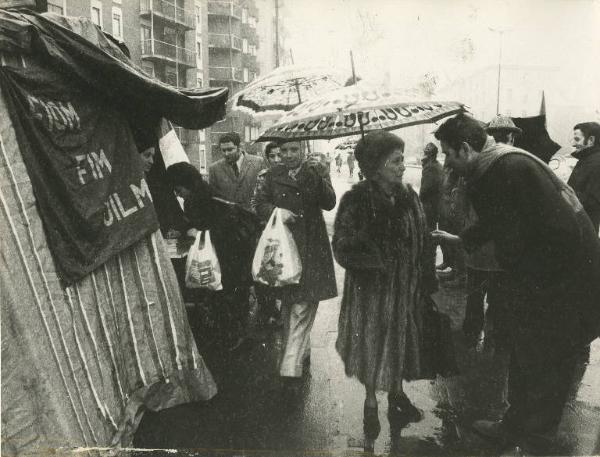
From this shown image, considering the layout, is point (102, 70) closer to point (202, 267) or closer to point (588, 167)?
point (202, 267)

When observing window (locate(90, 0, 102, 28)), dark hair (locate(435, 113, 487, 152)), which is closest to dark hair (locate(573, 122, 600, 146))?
dark hair (locate(435, 113, 487, 152))

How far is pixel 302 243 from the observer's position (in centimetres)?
409

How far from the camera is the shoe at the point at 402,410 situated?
11.7ft

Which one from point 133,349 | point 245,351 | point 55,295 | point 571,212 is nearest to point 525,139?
point 571,212

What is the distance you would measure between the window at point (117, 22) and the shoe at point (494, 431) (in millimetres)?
3441

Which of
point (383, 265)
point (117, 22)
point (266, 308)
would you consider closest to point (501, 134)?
point (383, 265)

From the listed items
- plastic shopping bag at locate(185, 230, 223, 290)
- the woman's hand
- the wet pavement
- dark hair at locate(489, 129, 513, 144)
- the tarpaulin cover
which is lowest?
the wet pavement

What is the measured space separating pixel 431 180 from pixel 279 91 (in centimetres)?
283

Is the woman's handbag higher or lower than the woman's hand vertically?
lower

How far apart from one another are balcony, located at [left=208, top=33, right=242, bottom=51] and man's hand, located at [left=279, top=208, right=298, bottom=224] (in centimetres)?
137

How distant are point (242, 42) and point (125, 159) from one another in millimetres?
1639

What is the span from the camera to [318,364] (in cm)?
459

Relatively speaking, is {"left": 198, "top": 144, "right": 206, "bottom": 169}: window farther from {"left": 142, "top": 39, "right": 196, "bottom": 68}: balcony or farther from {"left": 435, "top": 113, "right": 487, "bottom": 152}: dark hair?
{"left": 435, "top": 113, "right": 487, "bottom": 152}: dark hair

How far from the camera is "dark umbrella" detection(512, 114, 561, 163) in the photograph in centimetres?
454
